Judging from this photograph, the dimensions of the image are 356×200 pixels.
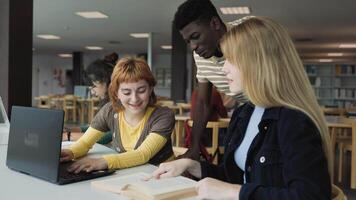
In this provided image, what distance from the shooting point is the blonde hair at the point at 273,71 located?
1.04 metres

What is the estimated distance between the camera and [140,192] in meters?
1.07

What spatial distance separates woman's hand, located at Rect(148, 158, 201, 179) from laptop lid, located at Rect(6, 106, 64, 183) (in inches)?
12.6

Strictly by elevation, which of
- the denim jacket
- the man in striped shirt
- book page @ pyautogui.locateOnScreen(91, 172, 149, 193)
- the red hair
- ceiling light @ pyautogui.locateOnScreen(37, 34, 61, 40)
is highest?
ceiling light @ pyautogui.locateOnScreen(37, 34, 61, 40)

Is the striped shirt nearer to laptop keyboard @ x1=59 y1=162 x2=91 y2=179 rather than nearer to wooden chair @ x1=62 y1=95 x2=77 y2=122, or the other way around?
laptop keyboard @ x1=59 y1=162 x2=91 y2=179

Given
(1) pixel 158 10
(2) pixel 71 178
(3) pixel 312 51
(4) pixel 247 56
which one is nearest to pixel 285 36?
(4) pixel 247 56

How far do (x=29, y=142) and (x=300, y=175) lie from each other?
91cm

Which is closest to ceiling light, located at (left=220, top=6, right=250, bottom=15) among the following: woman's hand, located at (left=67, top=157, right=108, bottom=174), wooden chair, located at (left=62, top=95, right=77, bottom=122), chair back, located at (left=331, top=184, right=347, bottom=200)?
woman's hand, located at (left=67, top=157, right=108, bottom=174)

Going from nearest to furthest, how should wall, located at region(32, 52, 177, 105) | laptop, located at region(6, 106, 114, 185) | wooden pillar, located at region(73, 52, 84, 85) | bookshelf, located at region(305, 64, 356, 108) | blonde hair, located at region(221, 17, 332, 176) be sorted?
blonde hair, located at region(221, 17, 332, 176)
laptop, located at region(6, 106, 114, 185)
bookshelf, located at region(305, 64, 356, 108)
wooden pillar, located at region(73, 52, 84, 85)
wall, located at region(32, 52, 177, 105)

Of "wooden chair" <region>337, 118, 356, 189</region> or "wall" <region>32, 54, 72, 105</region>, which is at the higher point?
"wall" <region>32, 54, 72, 105</region>

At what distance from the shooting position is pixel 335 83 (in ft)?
40.7

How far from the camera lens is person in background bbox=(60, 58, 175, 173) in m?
1.70

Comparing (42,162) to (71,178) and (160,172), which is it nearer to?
(71,178)

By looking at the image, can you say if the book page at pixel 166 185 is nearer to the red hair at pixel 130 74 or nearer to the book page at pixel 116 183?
the book page at pixel 116 183

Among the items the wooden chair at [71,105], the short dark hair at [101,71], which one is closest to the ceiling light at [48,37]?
the wooden chair at [71,105]
